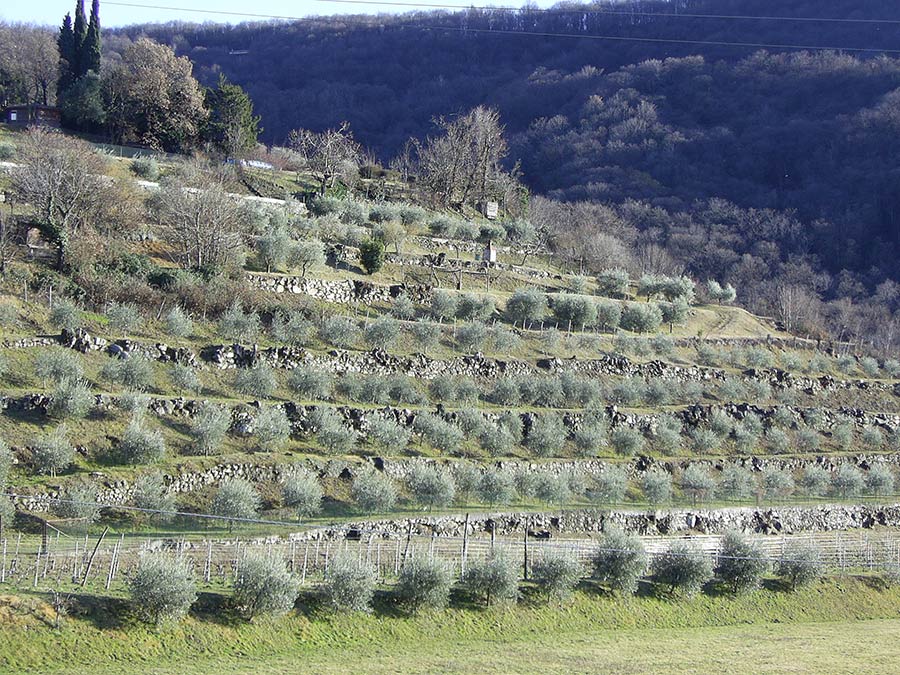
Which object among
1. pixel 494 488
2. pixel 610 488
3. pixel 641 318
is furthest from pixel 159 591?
pixel 641 318

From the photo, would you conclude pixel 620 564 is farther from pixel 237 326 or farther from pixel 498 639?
pixel 237 326

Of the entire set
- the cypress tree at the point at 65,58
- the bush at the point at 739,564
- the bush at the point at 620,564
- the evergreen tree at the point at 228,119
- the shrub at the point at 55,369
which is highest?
the cypress tree at the point at 65,58

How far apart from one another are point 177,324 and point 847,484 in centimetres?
3186

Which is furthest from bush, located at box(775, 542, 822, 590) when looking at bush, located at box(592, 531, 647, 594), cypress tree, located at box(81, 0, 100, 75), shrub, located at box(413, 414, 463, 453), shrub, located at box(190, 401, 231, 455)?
cypress tree, located at box(81, 0, 100, 75)

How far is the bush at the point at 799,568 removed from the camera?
3797cm

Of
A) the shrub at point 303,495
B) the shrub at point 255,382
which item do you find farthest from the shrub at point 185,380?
the shrub at point 303,495

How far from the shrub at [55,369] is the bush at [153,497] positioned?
19.3 ft

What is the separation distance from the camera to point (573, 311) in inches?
2254

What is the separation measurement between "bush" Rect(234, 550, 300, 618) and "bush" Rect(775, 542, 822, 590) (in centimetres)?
1995

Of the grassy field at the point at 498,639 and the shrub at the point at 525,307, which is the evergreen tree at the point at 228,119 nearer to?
the shrub at the point at 525,307

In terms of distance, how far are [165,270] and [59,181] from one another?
7.04m

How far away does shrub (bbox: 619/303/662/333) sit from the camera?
5969 centimetres

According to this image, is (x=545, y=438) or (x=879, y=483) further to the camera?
(x=879, y=483)

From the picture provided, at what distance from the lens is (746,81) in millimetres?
142125
